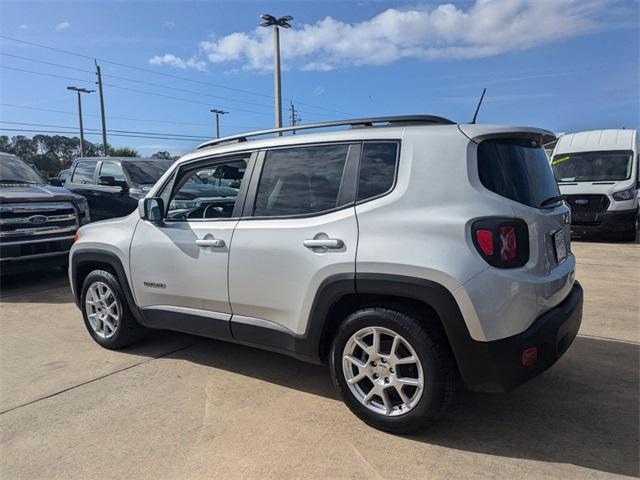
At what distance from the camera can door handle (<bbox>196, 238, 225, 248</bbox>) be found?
3.66m

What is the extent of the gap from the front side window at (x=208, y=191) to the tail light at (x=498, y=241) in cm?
186

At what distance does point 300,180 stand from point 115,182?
8.15 m

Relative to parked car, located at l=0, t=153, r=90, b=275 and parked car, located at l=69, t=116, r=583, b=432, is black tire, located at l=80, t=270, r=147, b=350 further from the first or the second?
parked car, located at l=0, t=153, r=90, b=275

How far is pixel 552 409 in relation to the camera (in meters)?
3.27

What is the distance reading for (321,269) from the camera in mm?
3111

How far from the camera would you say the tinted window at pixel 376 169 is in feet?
9.93

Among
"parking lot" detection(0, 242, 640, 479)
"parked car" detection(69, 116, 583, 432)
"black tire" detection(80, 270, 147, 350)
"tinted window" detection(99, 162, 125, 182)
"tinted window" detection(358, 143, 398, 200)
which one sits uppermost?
"tinted window" detection(99, 162, 125, 182)

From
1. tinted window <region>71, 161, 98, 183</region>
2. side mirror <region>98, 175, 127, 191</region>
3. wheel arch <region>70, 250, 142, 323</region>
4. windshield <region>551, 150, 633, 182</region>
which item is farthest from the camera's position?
windshield <region>551, 150, 633, 182</region>

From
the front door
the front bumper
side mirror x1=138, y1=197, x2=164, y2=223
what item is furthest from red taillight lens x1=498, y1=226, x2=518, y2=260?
side mirror x1=138, y1=197, x2=164, y2=223

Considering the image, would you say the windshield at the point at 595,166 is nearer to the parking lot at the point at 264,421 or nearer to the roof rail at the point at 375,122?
the parking lot at the point at 264,421

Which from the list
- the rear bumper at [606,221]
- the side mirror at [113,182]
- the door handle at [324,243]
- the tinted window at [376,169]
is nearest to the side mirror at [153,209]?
the door handle at [324,243]

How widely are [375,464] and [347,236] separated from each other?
4.34 ft

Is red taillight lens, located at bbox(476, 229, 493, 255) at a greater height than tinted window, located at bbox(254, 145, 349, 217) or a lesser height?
lesser

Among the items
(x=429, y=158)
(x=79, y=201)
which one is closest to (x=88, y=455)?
(x=429, y=158)
